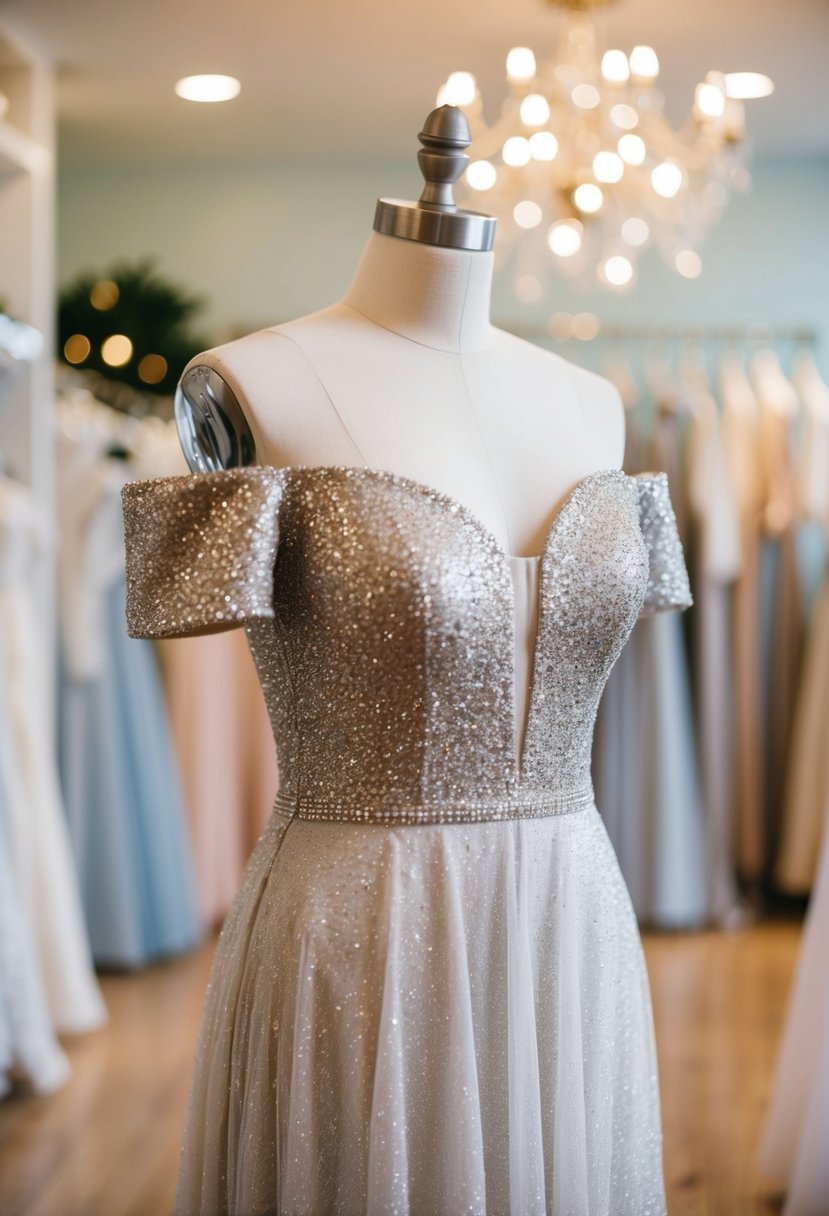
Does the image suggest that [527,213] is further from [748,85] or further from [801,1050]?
[801,1050]

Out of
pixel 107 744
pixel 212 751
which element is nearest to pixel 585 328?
pixel 212 751

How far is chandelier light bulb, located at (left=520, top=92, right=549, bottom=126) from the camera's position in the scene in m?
3.31

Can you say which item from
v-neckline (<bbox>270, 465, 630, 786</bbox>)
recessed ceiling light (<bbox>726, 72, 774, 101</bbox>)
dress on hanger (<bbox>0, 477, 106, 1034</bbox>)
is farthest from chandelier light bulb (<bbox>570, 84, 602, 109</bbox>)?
v-neckline (<bbox>270, 465, 630, 786</bbox>)

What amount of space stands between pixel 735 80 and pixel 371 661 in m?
3.31

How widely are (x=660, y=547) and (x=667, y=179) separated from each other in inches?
83.1

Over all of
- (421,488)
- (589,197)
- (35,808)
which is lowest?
(35,808)

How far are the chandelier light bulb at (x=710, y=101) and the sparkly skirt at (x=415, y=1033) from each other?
97.7 inches

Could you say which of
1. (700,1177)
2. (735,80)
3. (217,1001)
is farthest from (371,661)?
(735,80)

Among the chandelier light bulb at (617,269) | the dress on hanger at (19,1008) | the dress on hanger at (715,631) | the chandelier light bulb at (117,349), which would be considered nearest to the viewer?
the dress on hanger at (19,1008)

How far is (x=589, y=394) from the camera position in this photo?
1557 mm

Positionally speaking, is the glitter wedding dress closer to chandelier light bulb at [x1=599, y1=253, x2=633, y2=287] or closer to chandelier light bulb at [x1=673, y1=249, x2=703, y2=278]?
chandelier light bulb at [x1=599, y1=253, x2=633, y2=287]

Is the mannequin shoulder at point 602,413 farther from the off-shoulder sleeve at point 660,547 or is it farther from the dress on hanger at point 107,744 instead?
the dress on hanger at point 107,744

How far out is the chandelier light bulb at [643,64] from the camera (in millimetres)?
3259

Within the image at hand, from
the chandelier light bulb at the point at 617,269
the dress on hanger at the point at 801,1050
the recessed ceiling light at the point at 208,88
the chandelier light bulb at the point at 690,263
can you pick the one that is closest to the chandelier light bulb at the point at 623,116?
the chandelier light bulb at the point at 617,269
